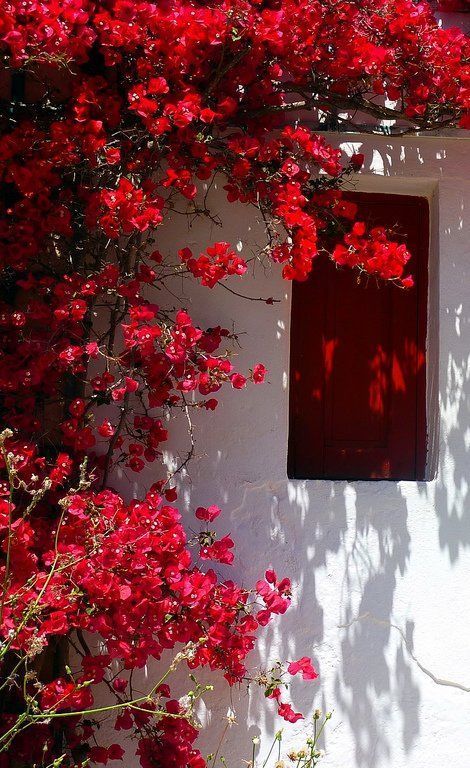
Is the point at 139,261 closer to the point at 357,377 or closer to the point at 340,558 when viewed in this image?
the point at 357,377

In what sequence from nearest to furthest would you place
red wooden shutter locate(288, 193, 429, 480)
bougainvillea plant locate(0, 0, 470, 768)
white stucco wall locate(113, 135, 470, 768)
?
bougainvillea plant locate(0, 0, 470, 768), white stucco wall locate(113, 135, 470, 768), red wooden shutter locate(288, 193, 429, 480)

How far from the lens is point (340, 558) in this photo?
3539 millimetres

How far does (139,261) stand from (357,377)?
1024 millimetres

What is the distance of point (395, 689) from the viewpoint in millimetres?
3533

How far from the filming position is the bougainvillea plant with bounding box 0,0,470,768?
2.94 m

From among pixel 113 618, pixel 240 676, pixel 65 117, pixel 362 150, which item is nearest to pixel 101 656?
pixel 113 618

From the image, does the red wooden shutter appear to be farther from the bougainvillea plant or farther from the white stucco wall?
the bougainvillea plant

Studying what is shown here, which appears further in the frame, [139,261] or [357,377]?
[357,377]

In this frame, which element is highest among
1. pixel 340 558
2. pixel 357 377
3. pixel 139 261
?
pixel 139 261

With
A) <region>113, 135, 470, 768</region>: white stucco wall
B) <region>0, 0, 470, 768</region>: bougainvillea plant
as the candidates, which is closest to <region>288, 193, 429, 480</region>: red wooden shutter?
<region>113, 135, 470, 768</region>: white stucco wall

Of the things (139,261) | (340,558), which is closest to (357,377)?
(340,558)

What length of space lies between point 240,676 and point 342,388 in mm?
1219

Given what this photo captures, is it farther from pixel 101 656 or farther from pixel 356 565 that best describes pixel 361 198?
pixel 101 656

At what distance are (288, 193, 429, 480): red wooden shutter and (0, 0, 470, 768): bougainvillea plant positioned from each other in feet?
0.92
